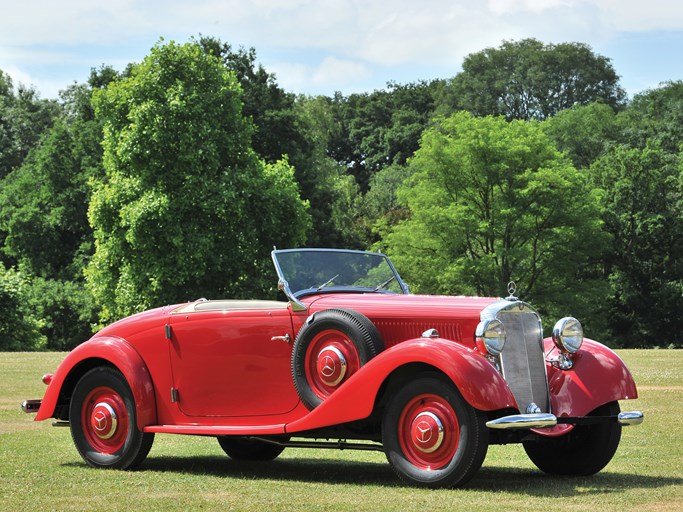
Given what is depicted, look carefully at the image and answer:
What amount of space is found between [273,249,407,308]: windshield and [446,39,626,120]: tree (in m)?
81.0

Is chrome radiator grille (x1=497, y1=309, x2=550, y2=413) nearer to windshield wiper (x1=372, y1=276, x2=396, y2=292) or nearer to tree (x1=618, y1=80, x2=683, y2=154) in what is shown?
windshield wiper (x1=372, y1=276, x2=396, y2=292)

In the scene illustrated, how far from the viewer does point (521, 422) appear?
864 cm

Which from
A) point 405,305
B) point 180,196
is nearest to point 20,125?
point 180,196

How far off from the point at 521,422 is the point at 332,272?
3283 millimetres

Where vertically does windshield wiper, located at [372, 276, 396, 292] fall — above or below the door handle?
above

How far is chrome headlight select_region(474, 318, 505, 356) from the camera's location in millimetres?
9375

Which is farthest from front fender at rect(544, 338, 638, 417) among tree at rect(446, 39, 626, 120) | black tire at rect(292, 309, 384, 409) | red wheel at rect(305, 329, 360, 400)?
tree at rect(446, 39, 626, 120)

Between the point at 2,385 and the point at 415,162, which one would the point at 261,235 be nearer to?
the point at 415,162

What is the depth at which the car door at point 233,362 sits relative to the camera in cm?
1041

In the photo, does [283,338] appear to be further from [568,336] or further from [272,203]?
[272,203]

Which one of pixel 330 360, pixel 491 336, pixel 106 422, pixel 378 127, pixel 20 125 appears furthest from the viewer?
pixel 378 127

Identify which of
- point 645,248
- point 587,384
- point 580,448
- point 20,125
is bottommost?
point 580,448

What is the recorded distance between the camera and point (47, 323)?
5906 centimetres

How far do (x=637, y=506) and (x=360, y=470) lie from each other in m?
3.51
